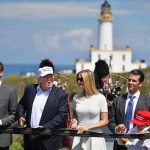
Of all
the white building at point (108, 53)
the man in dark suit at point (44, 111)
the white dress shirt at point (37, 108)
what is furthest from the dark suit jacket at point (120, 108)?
the white building at point (108, 53)

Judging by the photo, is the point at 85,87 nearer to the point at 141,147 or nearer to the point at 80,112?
the point at 80,112

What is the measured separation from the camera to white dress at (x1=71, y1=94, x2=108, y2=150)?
28.2ft

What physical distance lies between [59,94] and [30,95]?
0.39 m

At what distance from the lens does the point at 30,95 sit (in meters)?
8.75

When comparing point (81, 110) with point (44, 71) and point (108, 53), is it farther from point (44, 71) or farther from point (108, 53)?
point (108, 53)

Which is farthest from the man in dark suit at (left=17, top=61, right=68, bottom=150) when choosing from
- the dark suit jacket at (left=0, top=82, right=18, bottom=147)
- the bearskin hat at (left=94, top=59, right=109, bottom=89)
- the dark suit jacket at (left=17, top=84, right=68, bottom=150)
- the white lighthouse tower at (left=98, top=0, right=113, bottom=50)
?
the white lighthouse tower at (left=98, top=0, right=113, bottom=50)

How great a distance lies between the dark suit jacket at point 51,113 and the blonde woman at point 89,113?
17 cm

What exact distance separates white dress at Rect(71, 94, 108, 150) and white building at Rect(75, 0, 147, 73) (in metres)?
81.2

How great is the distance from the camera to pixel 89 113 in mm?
8617

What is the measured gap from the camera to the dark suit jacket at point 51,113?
28.2ft

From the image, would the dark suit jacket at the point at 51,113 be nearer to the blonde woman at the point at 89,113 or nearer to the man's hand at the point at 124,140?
the blonde woman at the point at 89,113

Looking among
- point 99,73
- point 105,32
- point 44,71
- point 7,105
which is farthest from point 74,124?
point 105,32

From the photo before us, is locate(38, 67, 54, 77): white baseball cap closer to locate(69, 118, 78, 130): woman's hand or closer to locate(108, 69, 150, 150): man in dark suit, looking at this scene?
locate(69, 118, 78, 130): woman's hand

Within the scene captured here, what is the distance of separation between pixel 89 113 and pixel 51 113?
498 mm
